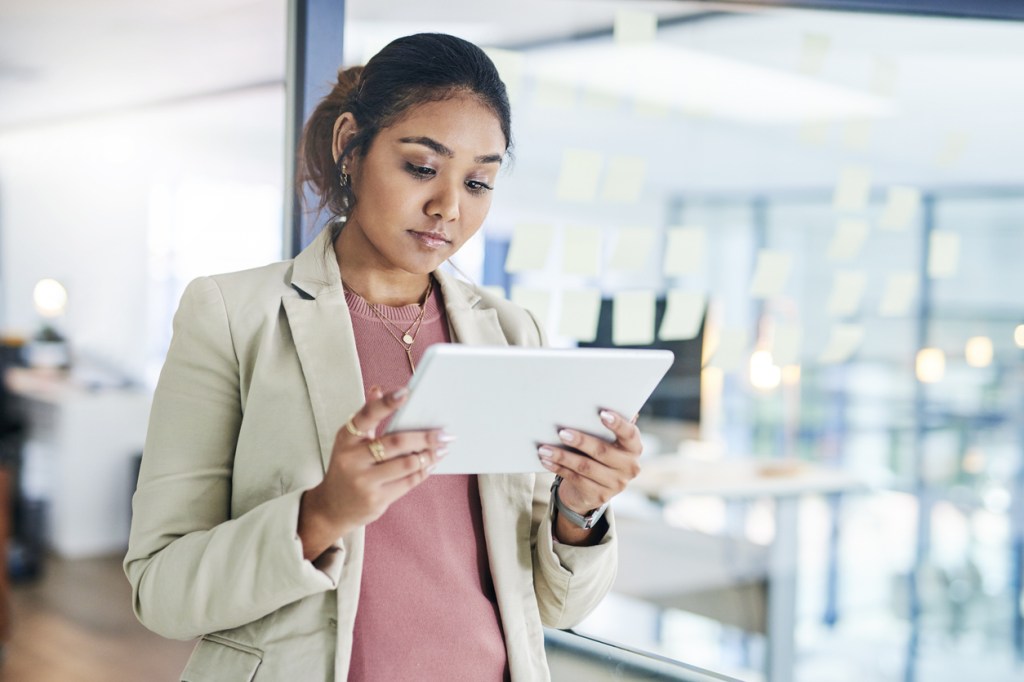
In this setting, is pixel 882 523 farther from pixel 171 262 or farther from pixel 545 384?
pixel 545 384

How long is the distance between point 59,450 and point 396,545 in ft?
15.7

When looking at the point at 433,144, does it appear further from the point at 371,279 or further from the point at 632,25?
the point at 632,25

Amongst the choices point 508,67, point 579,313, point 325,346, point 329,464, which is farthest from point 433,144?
point 579,313

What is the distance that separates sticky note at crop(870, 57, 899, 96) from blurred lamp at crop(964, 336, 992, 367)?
4.93 feet

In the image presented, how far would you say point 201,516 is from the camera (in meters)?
1.02

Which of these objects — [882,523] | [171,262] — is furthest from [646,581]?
[171,262]

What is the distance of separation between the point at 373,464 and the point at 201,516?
0.26 meters

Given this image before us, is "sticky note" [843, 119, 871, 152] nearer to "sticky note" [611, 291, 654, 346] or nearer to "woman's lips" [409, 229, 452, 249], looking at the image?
"sticky note" [611, 291, 654, 346]

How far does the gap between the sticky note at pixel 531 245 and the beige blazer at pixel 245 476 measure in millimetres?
889

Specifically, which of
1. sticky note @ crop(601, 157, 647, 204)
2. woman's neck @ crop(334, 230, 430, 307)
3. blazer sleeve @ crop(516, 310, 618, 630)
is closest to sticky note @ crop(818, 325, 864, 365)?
sticky note @ crop(601, 157, 647, 204)

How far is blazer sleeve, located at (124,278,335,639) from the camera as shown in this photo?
0.94m

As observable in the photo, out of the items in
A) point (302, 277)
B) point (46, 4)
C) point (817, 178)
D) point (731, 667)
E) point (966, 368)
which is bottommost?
point (731, 667)

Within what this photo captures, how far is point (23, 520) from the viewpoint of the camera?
17.1 ft

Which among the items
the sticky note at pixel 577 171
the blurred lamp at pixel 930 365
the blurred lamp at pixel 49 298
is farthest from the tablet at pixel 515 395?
the blurred lamp at pixel 49 298
